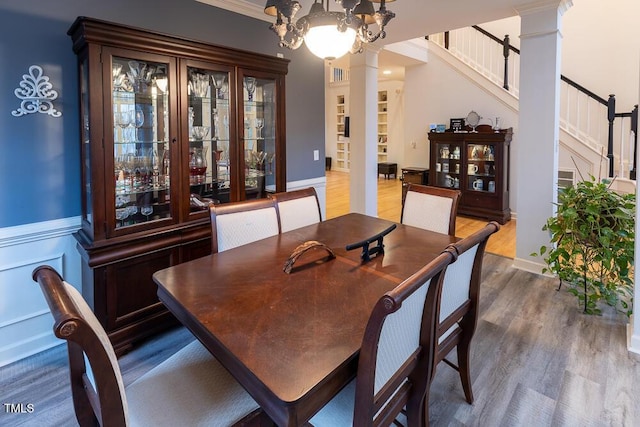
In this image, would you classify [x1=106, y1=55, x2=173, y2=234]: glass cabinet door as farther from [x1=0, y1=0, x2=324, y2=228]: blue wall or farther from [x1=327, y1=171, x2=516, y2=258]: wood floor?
[x1=327, y1=171, x2=516, y2=258]: wood floor

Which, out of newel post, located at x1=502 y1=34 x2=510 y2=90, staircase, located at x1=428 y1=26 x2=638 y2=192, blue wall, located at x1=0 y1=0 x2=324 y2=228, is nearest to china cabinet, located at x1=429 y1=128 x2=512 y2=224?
staircase, located at x1=428 y1=26 x2=638 y2=192

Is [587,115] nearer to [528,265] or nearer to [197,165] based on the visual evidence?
[528,265]

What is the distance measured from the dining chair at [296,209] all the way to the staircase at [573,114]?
3861 millimetres

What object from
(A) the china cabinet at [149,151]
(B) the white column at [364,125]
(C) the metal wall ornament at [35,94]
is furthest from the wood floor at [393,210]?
(C) the metal wall ornament at [35,94]

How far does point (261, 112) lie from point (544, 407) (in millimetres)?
2722

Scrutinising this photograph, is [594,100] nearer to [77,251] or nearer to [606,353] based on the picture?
[606,353]

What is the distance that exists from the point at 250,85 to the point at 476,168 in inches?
170

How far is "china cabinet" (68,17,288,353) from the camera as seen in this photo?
7.16 feet

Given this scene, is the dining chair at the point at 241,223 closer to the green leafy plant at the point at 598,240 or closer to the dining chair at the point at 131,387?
the dining chair at the point at 131,387

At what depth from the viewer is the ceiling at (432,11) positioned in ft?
10.8

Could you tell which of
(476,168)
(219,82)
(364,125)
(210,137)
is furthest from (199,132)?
(476,168)

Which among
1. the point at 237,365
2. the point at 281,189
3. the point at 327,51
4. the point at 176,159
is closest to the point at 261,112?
the point at 281,189

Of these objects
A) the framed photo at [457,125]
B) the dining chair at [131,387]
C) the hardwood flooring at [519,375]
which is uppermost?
the framed photo at [457,125]

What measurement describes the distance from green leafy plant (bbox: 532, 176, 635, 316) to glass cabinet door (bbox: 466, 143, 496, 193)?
2.95 metres
